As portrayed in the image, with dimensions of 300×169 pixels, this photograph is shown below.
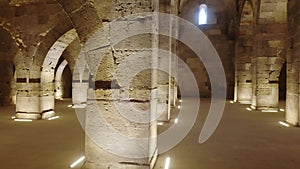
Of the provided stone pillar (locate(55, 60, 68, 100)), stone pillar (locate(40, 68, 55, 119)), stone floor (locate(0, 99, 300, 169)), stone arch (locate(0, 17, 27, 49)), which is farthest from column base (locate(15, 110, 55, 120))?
stone pillar (locate(55, 60, 68, 100))

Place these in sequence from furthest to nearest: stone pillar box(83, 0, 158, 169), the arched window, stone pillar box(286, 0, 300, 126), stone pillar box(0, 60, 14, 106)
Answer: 1. the arched window
2. stone pillar box(0, 60, 14, 106)
3. stone pillar box(286, 0, 300, 126)
4. stone pillar box(83, 0, 158, 169)

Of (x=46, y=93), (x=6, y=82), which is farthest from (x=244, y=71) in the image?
(x=6, y=82)

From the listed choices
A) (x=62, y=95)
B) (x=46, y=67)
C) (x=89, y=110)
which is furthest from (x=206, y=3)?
(x=89, y=110)

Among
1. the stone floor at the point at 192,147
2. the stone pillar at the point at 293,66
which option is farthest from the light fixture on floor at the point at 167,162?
the stone pillar at the point at 293,66

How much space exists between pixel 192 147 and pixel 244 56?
9240 mm

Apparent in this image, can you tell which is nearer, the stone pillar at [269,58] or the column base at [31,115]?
the column base at [31,115]

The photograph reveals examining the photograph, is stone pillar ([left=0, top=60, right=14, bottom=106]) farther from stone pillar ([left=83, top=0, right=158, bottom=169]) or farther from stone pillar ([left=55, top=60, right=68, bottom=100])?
stone pillar ([left=83, top=0, right=158, bottom=169])

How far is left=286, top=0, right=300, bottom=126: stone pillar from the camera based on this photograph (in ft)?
20.2

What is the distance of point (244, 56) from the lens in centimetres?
1232

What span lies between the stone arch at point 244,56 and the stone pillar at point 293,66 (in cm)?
495

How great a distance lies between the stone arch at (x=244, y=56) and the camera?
466 inches

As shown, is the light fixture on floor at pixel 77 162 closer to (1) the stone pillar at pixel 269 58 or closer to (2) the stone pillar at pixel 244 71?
(1) the stone pillar at pixel 269 58

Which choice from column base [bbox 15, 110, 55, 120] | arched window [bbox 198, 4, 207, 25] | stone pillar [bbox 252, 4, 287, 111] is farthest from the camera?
arched window [bbox 198, 4, 207, 25]

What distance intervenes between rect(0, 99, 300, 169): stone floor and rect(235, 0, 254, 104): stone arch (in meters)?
5.93
